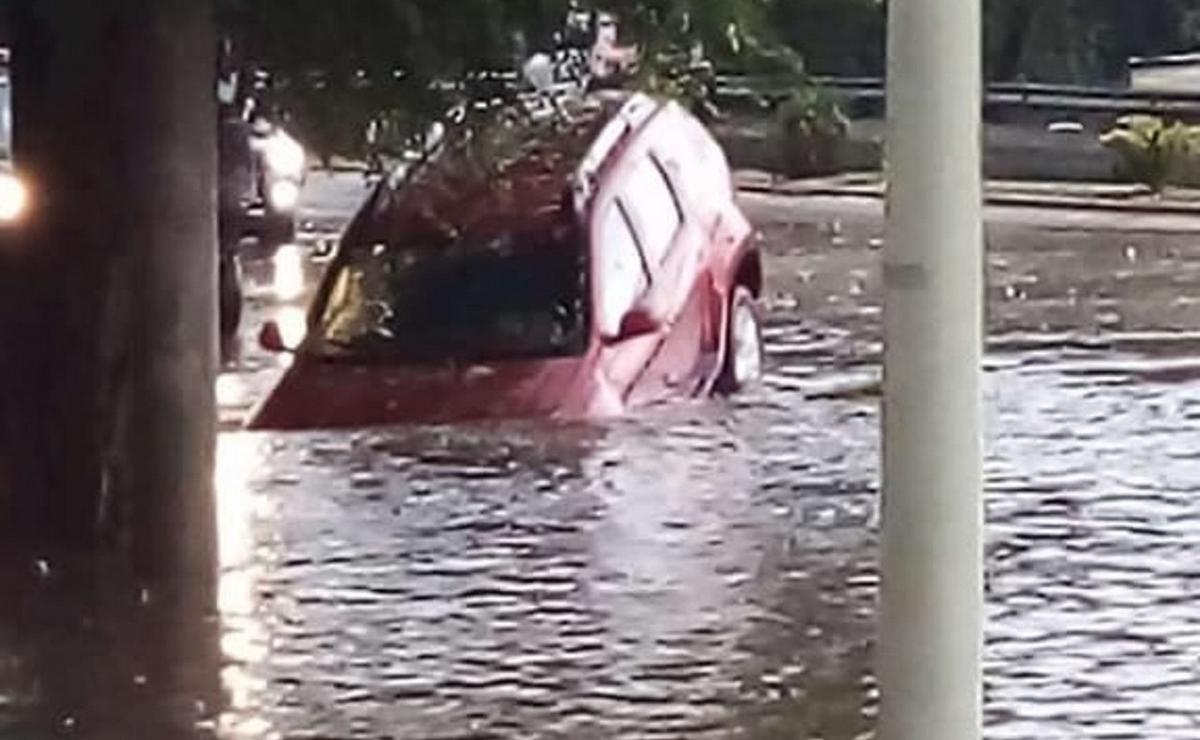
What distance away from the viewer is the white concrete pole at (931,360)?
5.80 metres

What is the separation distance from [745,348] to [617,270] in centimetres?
207

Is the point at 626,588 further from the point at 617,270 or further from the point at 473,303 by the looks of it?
the point at 617,270

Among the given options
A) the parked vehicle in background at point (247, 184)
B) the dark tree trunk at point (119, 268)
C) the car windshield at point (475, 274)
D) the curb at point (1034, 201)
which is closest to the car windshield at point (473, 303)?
the car windshield at point (475, 274)

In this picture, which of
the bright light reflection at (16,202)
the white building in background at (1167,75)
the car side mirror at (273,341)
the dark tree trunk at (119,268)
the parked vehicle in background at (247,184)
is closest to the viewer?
the dark tree trunk at (119,268)

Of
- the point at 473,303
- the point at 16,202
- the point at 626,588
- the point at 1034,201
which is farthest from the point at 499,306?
the point at 1034,201

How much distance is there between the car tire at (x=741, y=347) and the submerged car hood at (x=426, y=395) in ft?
6.30

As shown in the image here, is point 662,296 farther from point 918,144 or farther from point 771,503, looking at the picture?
point 918,144

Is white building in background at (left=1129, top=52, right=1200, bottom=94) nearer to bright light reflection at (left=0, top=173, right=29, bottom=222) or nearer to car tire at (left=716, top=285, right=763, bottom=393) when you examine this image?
car tire at (left=716, top=285, right=763, bottom=393)

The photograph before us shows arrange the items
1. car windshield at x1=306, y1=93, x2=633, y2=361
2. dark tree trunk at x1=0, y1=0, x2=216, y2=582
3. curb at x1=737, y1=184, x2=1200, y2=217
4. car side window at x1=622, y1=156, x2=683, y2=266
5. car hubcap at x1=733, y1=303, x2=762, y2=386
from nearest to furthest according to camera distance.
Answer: dark tree trunk at x1=0, y1=0, x2=216, y2=582
car windshield at x1=306, y1=93, x2=633, y2=361
car side window at x1=622, y1=156, x2=683, y2=266
car hubcap at x1=733, y1=303, x2=762, y2=386
curb at x1=737, y1=184, x2=1200, y2=217

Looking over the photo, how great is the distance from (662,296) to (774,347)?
13.0ft

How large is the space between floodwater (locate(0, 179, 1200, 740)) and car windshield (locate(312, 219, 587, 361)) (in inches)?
21.9

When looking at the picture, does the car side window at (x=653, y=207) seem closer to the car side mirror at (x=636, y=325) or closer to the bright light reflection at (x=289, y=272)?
the car side mirror at (x=636, y=325)

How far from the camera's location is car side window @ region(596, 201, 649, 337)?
16891 millimetres

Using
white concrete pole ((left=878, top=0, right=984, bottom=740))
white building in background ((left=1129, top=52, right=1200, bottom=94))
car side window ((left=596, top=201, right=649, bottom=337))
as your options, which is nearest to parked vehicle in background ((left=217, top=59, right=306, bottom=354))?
car side window ((left=596, top=201, right=649, bottom=337))
